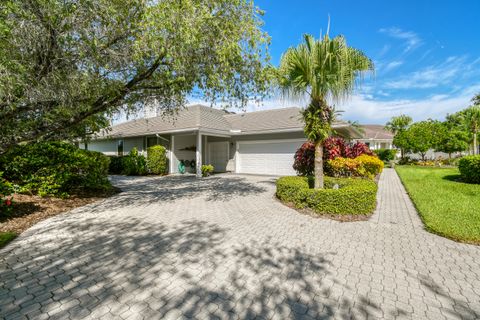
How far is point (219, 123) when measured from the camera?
18.5 meters

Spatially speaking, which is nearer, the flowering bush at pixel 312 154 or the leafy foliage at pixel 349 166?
the leafy foliage at pixel 349 166

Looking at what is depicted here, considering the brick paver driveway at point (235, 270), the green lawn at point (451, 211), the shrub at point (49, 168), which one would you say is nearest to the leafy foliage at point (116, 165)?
the shrub at point (49, 168)

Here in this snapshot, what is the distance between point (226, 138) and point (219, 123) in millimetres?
1331

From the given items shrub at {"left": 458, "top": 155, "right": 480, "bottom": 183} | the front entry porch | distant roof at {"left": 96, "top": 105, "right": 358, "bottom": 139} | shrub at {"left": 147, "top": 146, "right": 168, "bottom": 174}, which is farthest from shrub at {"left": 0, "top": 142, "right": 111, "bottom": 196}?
shrub at {"left": 458, "top": 155, "right": 480, "bottom": 183}

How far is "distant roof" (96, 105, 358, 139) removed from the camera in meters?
15.9

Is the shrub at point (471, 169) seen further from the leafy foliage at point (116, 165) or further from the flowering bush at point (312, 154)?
the leafy foliage at point (116, 165)

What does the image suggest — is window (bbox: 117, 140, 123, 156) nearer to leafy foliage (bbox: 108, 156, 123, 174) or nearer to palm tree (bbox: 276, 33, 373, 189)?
leafy foliage (bbox: 108, 156, 123, 174)

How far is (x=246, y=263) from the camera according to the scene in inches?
154

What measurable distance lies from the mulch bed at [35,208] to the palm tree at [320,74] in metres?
7.53

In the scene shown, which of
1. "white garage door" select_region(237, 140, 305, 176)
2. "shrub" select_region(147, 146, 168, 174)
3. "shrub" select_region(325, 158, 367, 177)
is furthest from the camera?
"shrub" select_region(147, 146, 168, 174)

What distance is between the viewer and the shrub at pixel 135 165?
55.3 ft

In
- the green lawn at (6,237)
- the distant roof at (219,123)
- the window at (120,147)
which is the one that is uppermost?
the distant roof at (219,123)

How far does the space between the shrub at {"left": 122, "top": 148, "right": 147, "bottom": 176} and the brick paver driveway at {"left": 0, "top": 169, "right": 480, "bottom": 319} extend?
10706mm

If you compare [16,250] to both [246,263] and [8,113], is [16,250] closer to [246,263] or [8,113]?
[8,113]
